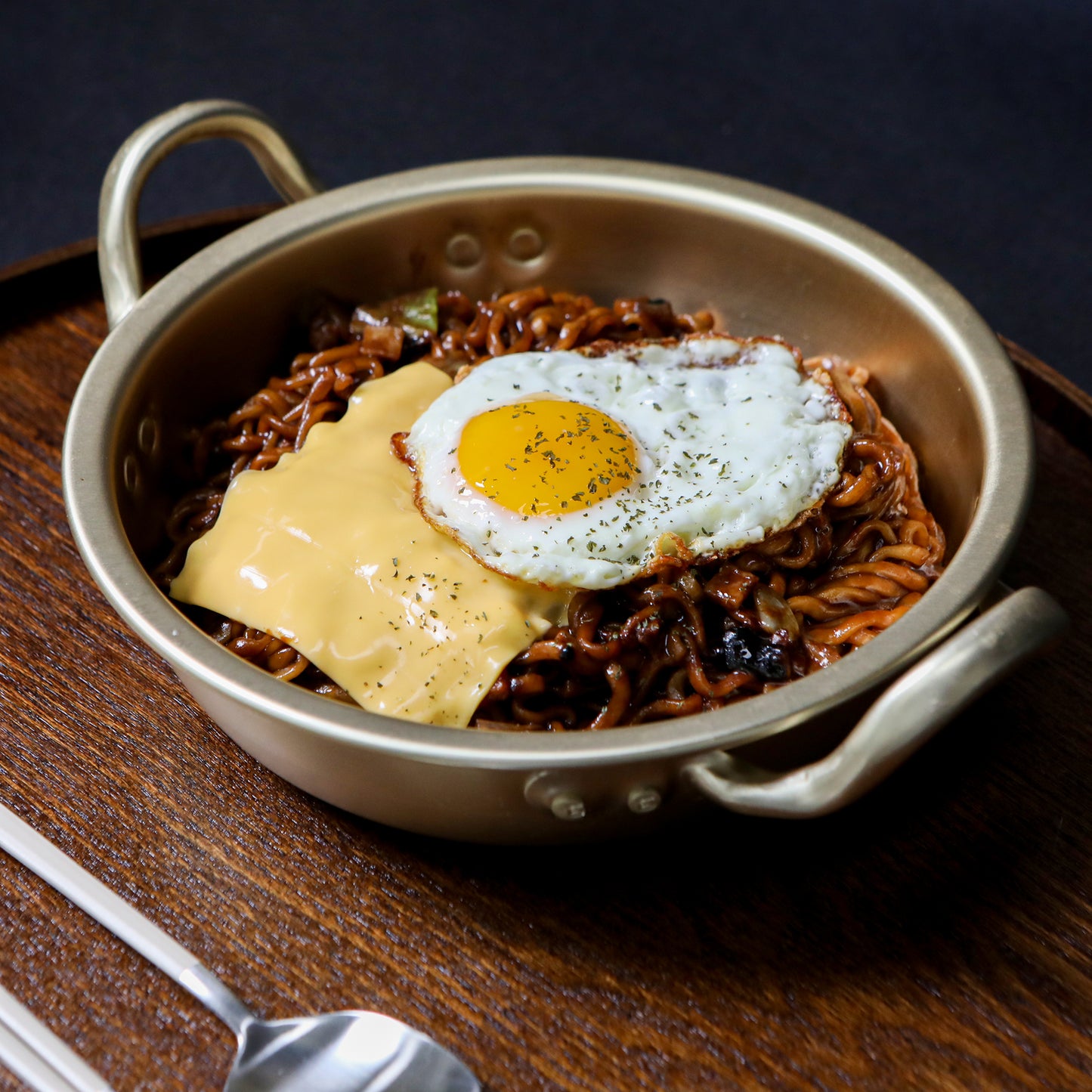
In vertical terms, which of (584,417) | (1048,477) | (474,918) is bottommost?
(474,918)

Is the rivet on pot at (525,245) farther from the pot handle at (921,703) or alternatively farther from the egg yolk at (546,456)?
the pot handle at (921,703)

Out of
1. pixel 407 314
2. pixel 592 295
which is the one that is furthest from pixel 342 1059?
pixel 592 295

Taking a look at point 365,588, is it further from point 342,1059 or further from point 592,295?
point 592,295

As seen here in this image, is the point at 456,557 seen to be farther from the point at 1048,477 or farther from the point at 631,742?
the point at 1048,477

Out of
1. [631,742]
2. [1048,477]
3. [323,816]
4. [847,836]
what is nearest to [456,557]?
[323,816]

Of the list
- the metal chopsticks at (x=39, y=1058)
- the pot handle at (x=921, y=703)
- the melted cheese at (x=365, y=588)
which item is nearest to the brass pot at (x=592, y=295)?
the pot handle at (x=921, y=703)

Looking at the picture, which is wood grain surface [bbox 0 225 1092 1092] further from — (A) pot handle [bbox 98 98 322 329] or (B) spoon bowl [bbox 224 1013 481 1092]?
(A) pot handle [bbox 98 98 322 329]

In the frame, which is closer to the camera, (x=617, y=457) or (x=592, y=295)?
(x=617, y=457)
